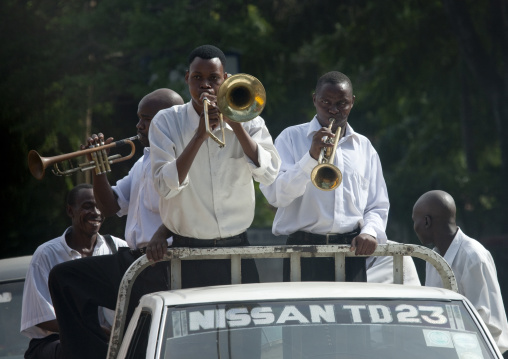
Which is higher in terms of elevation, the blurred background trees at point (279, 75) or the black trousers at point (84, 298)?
the blurred background trees at point (279, 75)

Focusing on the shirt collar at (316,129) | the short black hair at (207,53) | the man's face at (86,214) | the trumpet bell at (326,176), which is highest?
the short black hair at (207,53)

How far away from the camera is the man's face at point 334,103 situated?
5.41 meters

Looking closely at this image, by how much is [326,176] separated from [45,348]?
189 centimetres

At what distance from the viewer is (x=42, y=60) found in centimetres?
1088

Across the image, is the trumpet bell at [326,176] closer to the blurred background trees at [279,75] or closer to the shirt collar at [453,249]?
the shirt collar at [453,249]

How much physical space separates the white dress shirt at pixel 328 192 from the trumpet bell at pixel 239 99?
1.80 feet

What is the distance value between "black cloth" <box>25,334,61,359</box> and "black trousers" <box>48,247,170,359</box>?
0.58 metres

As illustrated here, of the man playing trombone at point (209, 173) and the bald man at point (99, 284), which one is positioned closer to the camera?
the man playing trombone at point (209, 173)

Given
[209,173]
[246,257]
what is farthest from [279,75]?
[246,257]

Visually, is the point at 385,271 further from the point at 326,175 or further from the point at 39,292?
the point at 39,292

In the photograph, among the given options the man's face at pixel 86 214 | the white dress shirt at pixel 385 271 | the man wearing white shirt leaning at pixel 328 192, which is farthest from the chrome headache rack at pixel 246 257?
the man's face at pixel 86 214

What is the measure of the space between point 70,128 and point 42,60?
2.70 feet

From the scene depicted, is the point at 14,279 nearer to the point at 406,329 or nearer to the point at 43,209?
the point at 406,329

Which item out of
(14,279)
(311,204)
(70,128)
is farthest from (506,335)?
(70,128)
